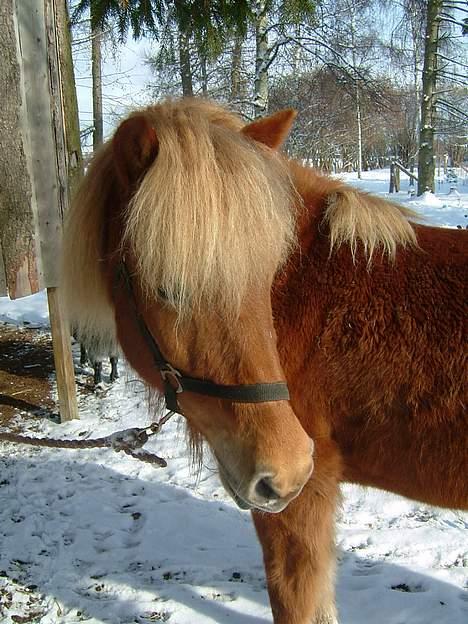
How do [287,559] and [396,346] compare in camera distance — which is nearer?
[396,346]

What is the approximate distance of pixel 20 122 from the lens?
10.9 ft

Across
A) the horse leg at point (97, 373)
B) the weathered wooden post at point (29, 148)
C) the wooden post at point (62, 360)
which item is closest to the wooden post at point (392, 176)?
the horse leg at point (97, 373)

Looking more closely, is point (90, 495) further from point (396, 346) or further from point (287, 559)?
point (396, 346)

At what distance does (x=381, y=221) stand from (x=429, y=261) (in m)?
0.22

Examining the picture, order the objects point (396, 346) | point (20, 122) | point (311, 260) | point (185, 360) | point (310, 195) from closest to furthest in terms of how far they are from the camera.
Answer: point (185, 360)
point (396, 346)
point (311, 260)
point (310, 195)
point (20, 122)

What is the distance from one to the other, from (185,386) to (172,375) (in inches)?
2.0

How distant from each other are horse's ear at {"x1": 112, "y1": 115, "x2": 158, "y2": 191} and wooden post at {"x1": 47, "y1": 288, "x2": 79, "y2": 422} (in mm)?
2755

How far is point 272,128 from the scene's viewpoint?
1651 millimetres

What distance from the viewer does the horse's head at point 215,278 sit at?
1297 mm

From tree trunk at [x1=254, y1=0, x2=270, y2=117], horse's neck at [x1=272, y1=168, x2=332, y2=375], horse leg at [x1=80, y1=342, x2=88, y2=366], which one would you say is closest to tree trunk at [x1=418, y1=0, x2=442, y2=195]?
tree trunk at [x1=254, y1=0, x2=270, y2=117]

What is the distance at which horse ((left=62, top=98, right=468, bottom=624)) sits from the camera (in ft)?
4.33

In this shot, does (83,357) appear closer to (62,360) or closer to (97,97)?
(62,360)

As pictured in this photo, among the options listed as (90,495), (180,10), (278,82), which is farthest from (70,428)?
(278,82)

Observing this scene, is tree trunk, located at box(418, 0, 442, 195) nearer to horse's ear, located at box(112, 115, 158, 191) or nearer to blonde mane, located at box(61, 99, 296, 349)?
blonde mane, located at box(61, 99, 296, 349)
